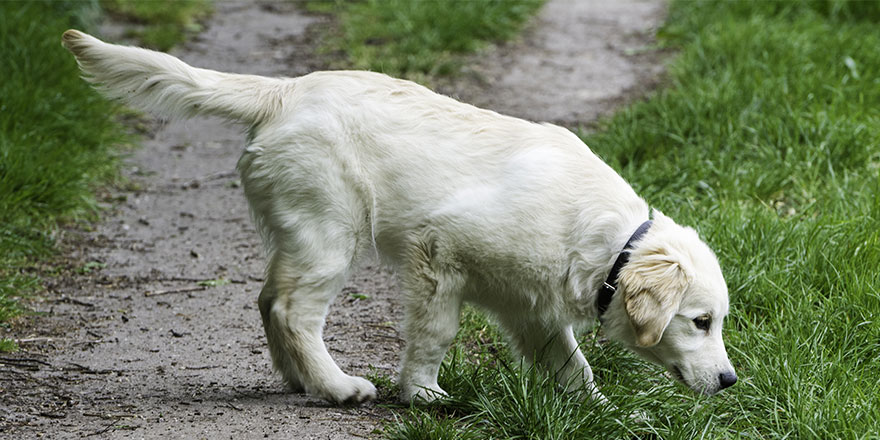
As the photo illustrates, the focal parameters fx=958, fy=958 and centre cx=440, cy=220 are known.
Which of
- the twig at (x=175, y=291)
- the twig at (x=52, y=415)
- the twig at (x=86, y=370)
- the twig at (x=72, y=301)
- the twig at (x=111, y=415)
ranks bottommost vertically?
the twig at (x=175, y=291)

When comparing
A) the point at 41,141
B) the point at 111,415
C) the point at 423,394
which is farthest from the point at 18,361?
the point at 41,141

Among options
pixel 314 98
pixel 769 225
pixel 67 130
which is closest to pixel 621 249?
pixel 314 98

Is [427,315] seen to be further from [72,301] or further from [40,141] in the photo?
[40,141]

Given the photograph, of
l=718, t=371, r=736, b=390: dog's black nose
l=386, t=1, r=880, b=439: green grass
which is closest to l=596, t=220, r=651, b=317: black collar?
l=386, t=1, r=880, b=439: green grass

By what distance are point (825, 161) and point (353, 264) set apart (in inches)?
130

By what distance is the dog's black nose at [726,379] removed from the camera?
330 cm

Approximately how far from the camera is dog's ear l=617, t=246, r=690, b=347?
3.16 metres

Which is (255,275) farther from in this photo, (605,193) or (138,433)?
(605,193)

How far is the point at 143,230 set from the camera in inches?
220

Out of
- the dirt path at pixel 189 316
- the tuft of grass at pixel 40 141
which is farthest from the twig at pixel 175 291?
the tuft of grass at pixel 40 141

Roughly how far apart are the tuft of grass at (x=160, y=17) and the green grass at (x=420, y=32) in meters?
1.44

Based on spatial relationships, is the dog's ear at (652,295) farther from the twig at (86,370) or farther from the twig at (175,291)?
the twig at (175,291)

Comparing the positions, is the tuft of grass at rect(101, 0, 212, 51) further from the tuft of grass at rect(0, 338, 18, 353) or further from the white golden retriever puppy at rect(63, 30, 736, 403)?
the white golden retriever puppy at rect(63, 30, 736, 403)

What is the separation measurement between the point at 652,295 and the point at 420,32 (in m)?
5.72
